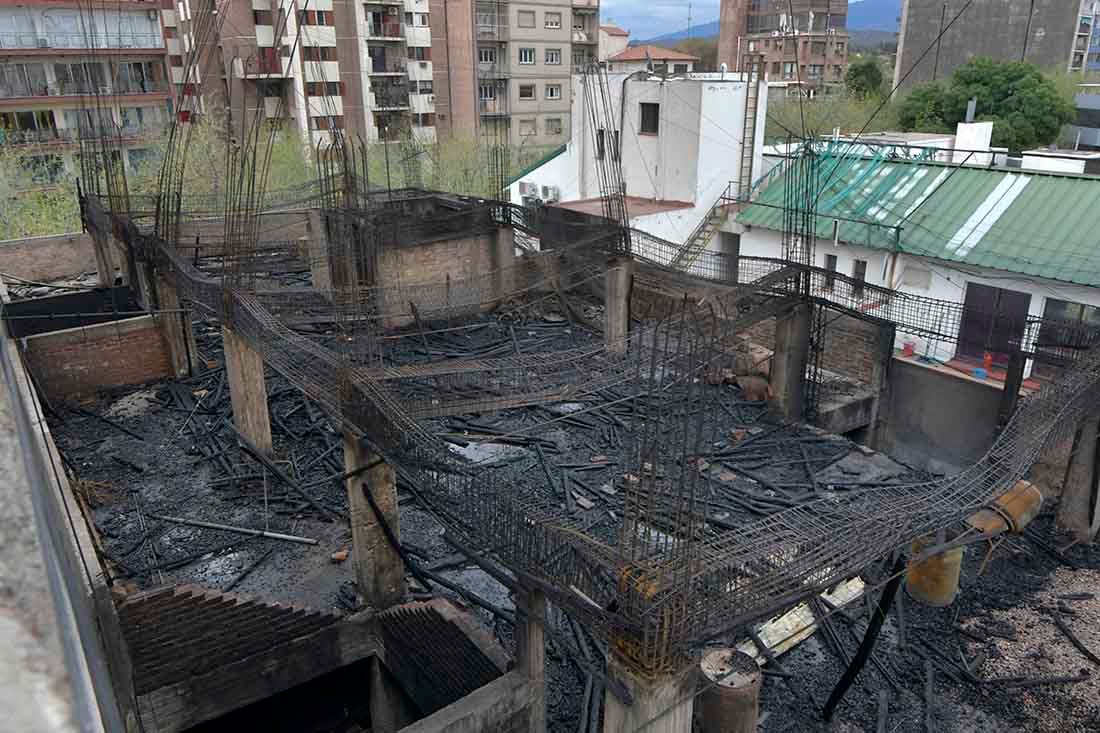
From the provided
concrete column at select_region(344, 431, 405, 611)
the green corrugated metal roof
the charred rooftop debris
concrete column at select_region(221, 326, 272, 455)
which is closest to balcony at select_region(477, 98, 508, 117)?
the green corrugated metal roof

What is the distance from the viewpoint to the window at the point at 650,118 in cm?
2991

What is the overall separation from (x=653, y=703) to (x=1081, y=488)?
11.9 metres

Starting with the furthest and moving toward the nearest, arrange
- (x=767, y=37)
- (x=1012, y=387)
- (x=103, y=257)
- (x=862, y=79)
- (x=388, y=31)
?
1. (x=767, y=37)
2. (x=862, y=79)
3. (x=388, y=31)
4. (x=103, y=257)
5. (x=1012, y=387)

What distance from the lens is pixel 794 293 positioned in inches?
669

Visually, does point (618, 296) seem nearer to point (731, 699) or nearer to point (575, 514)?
point (575, 514)

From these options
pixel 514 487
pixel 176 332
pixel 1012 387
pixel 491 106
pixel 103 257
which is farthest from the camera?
pixel 491 106

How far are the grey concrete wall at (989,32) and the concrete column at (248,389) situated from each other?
46.0 m

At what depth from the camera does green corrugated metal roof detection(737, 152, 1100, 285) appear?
20.2 metres

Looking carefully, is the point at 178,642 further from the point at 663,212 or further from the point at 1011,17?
the point at 1011,17

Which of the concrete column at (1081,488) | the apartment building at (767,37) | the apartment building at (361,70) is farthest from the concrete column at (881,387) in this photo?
the apartment building at (767,37)

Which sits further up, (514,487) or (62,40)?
(62,40)

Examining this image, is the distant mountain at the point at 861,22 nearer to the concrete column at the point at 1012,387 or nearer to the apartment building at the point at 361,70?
the apartment building at the point at 361,70

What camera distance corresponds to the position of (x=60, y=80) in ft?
130

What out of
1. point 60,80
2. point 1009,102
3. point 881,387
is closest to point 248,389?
point 881,387
